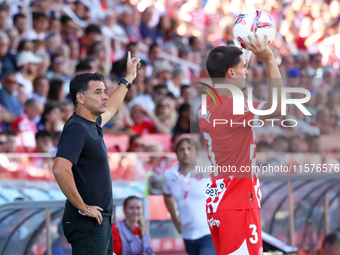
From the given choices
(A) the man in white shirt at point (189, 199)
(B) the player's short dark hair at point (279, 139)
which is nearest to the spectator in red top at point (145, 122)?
(B) the player's short dark hair at point (279, 139)

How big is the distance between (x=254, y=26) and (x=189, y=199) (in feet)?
7.14

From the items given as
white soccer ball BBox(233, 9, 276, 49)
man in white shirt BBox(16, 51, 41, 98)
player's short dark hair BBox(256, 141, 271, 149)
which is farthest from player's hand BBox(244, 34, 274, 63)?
man in white shirt BBox(16, 51, 41, 98)

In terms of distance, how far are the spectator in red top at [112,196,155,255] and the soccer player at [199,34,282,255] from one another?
1.88 metres

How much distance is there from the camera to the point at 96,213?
352 centimetres

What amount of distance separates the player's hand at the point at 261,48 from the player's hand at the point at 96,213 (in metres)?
1.60

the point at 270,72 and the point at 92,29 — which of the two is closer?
the point at 270,72

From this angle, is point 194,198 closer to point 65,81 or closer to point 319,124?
A: point 65,81

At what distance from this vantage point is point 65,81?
27.7 feet

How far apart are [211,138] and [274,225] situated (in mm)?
2776

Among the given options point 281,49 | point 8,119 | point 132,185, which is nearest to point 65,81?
point 8,119

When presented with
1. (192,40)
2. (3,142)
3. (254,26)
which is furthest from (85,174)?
(192,40)

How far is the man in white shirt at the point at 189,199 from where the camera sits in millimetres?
5070

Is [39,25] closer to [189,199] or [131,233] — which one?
[131,233]

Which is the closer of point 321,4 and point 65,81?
point 65,81
